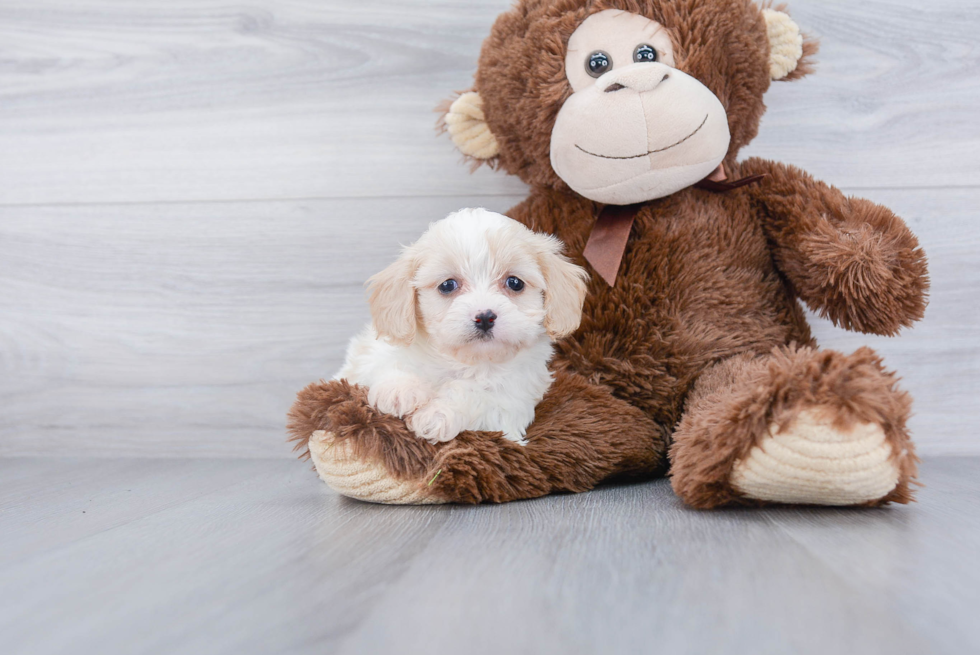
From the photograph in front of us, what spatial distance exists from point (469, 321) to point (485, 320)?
0.07 feet

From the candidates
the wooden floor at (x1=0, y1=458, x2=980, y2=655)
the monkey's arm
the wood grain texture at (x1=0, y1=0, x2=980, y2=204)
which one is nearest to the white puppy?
the wooden floor at (x1=0, y1=458, x2=980, y2=655)

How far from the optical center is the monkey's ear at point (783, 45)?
1.12 metres

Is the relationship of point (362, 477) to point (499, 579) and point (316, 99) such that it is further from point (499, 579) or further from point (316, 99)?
point (316, 99)

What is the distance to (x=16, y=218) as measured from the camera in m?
1.49

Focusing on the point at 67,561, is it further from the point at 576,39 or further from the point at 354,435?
the point at 576,39

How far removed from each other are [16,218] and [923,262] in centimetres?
171

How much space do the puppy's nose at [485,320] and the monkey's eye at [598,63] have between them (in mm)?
423

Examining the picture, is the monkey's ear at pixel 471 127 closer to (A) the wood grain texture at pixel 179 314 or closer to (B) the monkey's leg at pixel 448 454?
(A) the wood grain texture at pixel 179 314

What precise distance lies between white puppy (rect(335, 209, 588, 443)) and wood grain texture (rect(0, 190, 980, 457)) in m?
0.46

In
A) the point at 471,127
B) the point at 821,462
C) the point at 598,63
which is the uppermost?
the point at 598,63

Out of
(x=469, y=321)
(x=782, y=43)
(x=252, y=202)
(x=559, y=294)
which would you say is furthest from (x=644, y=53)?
(x=252, y=202)

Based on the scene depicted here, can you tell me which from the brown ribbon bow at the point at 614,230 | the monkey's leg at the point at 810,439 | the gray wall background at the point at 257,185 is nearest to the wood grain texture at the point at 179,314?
the gray wall background at the point at 257,185

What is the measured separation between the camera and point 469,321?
91cm

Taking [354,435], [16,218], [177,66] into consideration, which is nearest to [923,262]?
[354,435]
